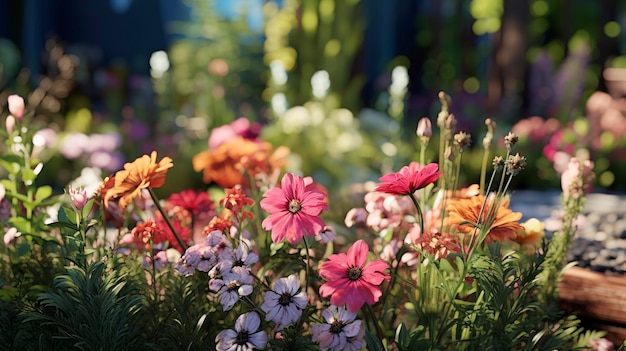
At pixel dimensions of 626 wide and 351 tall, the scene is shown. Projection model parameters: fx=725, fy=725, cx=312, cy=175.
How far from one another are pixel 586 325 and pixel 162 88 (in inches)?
155

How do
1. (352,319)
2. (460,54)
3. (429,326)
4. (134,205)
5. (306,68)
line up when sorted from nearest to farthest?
(352,319), (429,326), (134,205), (306,68), (460,54)

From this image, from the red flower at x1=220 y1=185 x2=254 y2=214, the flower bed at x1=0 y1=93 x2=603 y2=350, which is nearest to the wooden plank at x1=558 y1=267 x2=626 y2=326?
the flower bed at x1=0 y1=93 x2=603 y2=350

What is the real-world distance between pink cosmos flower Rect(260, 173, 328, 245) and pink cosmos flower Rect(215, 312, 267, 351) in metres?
0.14

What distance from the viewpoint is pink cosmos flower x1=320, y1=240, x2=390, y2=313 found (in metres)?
1.19

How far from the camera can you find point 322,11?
5449mm

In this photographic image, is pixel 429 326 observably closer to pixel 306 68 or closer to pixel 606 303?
pixel 606 303

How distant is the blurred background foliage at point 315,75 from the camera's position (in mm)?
4359

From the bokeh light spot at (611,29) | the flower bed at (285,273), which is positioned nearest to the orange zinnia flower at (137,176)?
the flower bed at (285,273)

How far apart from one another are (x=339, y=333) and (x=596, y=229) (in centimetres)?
169

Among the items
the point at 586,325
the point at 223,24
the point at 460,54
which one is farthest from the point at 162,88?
the point at 586,325

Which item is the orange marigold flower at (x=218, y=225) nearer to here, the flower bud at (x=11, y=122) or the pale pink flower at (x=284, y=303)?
the pale pink flower at (x=284, y=303)

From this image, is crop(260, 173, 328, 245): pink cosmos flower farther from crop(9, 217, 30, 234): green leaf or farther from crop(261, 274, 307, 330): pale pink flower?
crop(9, 217, 30, 234): green leaf

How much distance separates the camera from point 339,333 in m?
1.24

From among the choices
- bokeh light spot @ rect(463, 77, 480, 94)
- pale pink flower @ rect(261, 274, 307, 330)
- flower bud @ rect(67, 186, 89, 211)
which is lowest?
bokeh light spot @ rect(463, 77, 480, 94)
